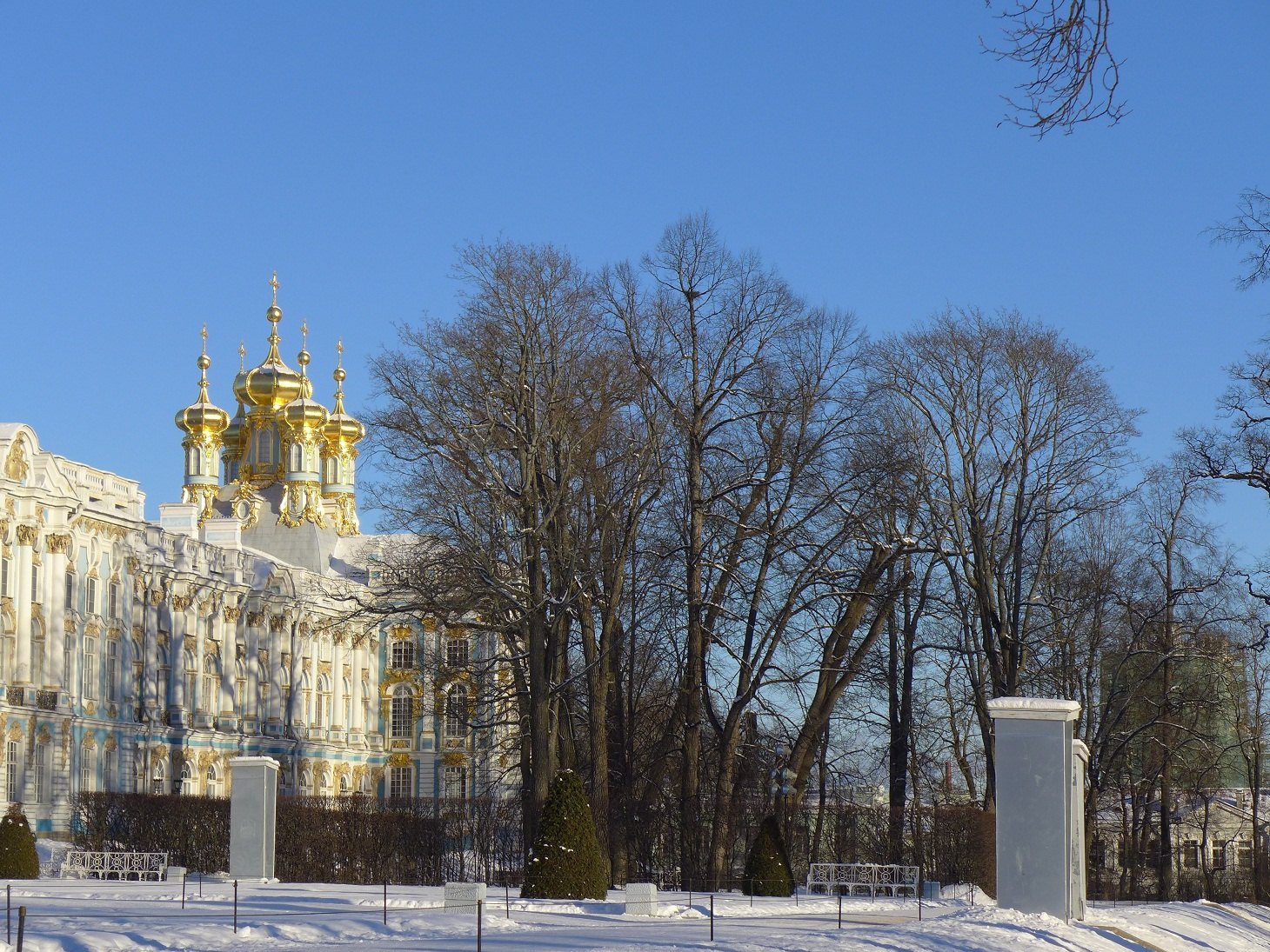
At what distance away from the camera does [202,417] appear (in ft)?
312

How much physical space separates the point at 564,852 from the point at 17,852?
1393 centimetres

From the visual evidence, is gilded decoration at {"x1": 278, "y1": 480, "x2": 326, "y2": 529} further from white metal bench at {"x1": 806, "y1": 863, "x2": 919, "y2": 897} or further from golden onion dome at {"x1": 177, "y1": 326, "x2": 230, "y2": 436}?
white metal bench at {"x1": 806, "y1": 863, "x2": 919, "y2": 897}

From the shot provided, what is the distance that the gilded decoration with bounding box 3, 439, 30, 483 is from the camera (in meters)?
51.7

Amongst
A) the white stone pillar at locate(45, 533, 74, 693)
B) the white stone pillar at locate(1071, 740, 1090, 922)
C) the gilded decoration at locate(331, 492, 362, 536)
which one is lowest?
the white stone pillar at locate(1071, 740, 1090, 922)

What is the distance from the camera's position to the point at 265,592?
2808 inches

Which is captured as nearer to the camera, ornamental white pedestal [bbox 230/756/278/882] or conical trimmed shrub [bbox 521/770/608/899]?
conical trimmed shrub [bbox 521/770/608/899]

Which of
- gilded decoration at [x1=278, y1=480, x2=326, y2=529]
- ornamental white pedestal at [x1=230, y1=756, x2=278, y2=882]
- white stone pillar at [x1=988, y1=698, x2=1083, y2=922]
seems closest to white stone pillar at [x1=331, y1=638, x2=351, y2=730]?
gilded decoration at [x1=278, y1=480, x2=326, y2=529]

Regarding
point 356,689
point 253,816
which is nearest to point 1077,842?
point 253,816

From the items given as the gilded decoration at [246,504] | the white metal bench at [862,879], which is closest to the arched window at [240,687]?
the gilded decoration at [246,504]

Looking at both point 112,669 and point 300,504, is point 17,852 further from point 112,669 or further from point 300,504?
point 300,504

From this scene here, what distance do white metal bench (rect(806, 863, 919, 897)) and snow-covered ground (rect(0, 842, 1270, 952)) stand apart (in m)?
2.39

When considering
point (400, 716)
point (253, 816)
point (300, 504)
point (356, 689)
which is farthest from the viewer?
point (300, 504)

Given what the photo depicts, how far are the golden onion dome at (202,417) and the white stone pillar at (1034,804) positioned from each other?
252 feet

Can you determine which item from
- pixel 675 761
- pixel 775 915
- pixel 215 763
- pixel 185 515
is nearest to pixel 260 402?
pixel 185 515
